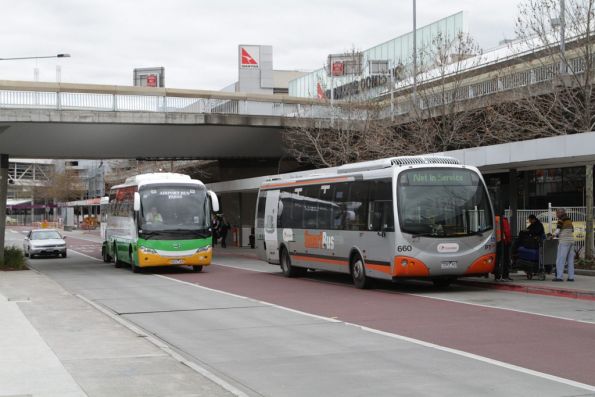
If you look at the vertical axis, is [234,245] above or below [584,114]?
below

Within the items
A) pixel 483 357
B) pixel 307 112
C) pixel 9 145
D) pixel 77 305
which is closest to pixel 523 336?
pixel 483 357

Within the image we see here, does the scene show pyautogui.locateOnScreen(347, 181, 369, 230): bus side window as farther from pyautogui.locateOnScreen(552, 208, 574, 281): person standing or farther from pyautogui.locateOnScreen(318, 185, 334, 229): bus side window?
pyautogui.locateOnScreen(552, 208, 574, 281): person standing

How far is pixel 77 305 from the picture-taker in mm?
17594

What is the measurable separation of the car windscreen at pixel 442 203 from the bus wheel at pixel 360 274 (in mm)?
2177

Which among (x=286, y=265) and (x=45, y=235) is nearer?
(x=286, y=265)

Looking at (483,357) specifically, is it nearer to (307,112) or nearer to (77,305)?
(77,305)

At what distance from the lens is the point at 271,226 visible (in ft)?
90.6

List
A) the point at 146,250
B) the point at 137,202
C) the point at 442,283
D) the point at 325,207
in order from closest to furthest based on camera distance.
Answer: the point at 442,283 → the point at 325,207 → the point at 146,250 → the point at 137,202

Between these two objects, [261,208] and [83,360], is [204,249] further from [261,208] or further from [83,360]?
[83,360]

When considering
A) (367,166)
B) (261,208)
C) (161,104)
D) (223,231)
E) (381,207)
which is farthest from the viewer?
(223,231)

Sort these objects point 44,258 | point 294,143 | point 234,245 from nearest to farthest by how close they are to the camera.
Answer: point 294,143 → point 44,258 → point 234,245

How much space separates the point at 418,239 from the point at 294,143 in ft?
75.5

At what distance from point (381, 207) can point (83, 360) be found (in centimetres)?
1070

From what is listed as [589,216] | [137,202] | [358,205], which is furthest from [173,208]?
[589,216]
